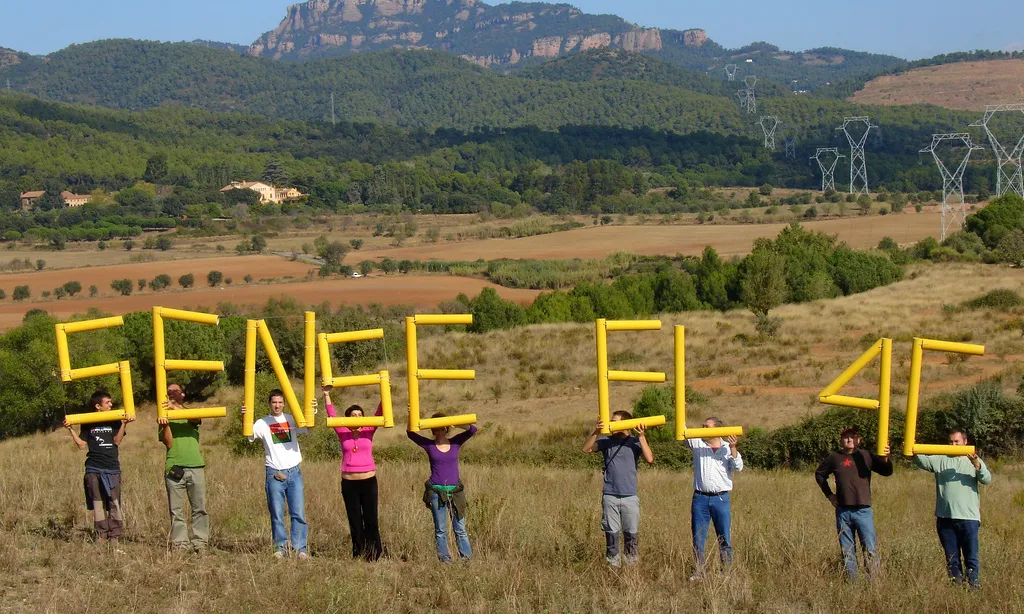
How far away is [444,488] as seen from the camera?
8844 millimetres

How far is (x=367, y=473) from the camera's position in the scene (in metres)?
8.99

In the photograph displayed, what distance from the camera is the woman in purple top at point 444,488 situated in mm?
8852

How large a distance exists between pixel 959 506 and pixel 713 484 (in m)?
1.85

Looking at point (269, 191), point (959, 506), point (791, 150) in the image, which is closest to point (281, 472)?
point (959, 506)

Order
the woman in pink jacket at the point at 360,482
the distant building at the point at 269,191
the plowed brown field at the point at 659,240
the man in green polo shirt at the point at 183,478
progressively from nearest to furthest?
the woman in pink jacket at the point at 360,482
the man in green polo shirt at the point at 183,478
the plowed brown field at the point at 659,240
the distant building at the point at 269,191

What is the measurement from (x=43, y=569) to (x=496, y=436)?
1515 centimetres

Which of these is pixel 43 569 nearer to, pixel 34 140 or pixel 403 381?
pixel 403 381

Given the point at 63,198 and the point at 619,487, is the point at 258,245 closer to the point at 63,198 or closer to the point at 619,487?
the point at 63,198

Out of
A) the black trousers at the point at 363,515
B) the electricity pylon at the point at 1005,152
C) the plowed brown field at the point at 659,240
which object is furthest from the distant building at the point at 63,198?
the black trousers at the point at 363,515

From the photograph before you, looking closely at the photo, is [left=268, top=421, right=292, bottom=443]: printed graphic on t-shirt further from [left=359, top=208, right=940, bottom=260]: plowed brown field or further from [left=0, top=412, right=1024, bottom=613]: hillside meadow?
[left=359, top=208, right=940, bottom=260]: plowed brown field

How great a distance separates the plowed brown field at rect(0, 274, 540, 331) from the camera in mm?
52062

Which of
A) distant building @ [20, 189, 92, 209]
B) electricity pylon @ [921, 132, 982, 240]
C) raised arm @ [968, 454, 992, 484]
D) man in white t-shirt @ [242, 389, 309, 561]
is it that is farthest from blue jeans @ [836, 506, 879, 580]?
distant building @ [20, 189, 92, 209]

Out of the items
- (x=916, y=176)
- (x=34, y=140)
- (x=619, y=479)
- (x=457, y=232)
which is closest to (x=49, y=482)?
(x=619, y=479)

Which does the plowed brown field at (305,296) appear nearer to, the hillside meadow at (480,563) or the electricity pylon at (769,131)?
the hillside meadow at (480,563)
